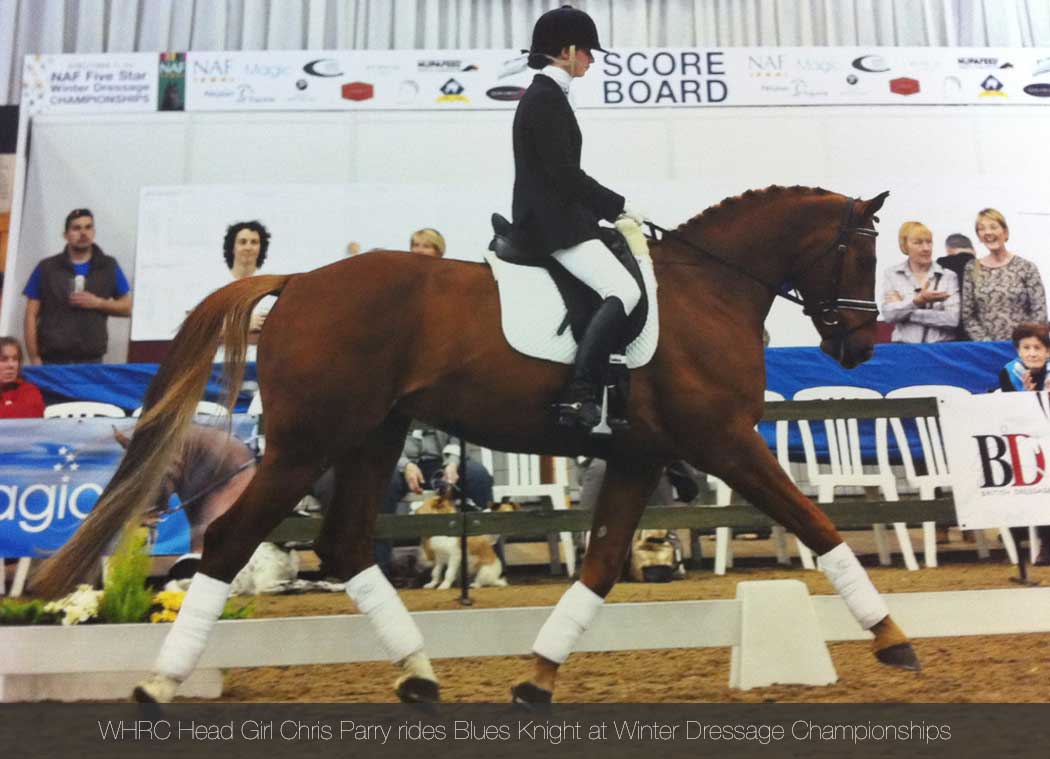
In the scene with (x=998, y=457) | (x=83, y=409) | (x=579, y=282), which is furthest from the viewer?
(x=83, y=409)

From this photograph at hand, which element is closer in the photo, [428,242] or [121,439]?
[121,439]

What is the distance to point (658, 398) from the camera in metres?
2.70

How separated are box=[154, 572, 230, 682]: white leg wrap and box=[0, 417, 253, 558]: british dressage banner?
222 cm

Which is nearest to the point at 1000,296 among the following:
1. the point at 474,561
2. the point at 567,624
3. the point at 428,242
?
the point at 428,242

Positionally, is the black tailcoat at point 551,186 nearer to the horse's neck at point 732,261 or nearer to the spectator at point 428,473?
the horse's neck at point 732,261

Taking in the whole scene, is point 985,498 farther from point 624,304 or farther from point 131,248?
point 131,248

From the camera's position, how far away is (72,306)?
681 centimetres

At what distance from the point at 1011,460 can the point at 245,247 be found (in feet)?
17.2

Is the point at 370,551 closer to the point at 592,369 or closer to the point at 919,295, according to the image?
the point at 592,369

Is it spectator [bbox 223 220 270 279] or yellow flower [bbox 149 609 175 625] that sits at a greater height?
spectator [bbox 223 220 270 279]

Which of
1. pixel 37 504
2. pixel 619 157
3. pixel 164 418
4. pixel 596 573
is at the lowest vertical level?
pixel 596 573

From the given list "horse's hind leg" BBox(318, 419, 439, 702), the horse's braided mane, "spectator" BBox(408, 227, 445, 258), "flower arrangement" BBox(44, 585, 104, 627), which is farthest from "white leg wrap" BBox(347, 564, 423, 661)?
"spectator" BBox(408, 227, 445, 258)

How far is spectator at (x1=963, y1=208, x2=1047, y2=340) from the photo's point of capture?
6746 millimetres

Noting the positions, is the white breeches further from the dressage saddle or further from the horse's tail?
the horse's tail
